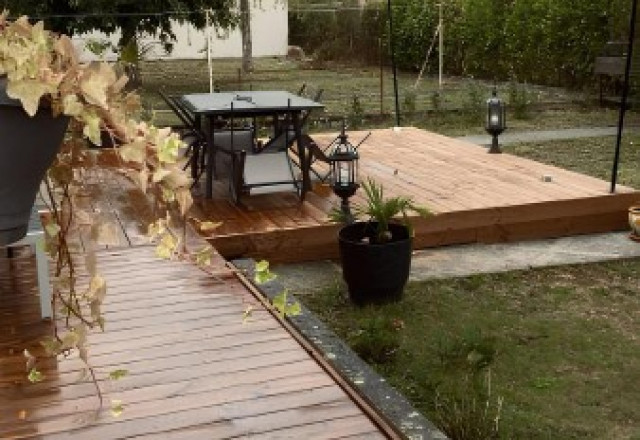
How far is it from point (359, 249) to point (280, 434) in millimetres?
2036

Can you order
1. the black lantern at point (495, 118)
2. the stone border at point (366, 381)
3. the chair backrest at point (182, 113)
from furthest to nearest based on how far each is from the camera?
the black lantern at point (495, 118) < the chair backrest at point (182, 113) < the stone border at point (366, 381)

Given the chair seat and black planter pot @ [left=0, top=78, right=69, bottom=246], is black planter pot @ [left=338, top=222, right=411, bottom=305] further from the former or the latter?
black planter pot @ [left=0, top=78, right=69, bottom=246]

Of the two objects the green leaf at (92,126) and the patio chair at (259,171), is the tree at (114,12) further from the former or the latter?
the green leaf at (92,126)

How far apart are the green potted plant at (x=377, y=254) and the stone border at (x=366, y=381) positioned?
2.19 ft

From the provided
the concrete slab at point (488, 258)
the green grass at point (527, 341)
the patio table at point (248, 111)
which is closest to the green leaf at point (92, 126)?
the green grass at point (527, 341)

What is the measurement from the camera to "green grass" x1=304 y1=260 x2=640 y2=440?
10.8ft

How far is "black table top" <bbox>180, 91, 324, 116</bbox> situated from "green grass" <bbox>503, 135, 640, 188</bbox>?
3180 millimetres

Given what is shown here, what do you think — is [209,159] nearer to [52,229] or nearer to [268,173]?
[268,173]

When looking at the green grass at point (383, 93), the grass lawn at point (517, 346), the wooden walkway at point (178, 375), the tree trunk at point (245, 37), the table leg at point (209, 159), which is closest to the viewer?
the wooden walkway at point (178, 375)

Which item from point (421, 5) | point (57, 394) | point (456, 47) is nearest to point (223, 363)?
point (57, 394)

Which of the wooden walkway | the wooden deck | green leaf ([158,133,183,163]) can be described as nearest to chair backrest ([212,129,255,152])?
the wooden deck

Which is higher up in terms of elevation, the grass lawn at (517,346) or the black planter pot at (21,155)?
the black planter pot at (21,155)

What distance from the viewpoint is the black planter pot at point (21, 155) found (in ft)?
3.91

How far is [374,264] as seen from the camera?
168 inches
